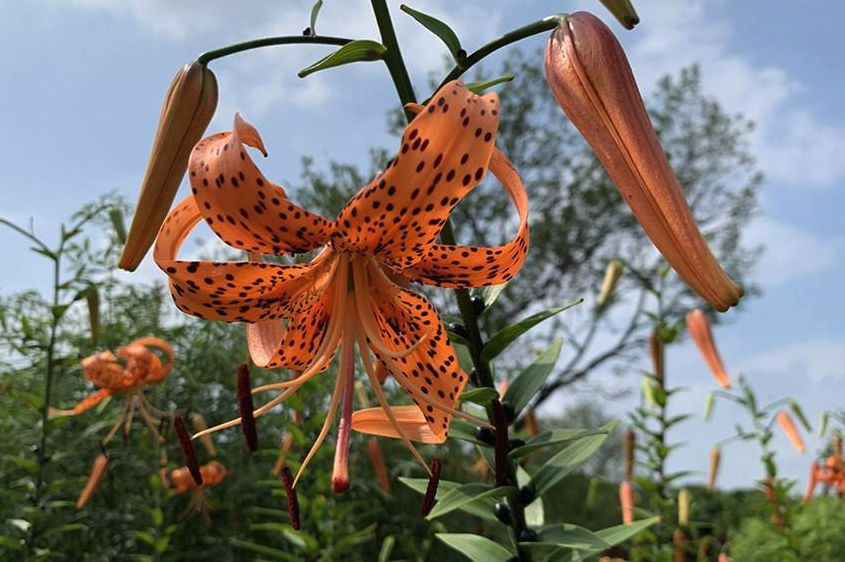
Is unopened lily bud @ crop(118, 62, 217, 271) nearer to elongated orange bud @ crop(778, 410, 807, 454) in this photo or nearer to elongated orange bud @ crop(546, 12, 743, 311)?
elongated orange bud @ crop(546, 12, 743, 311)

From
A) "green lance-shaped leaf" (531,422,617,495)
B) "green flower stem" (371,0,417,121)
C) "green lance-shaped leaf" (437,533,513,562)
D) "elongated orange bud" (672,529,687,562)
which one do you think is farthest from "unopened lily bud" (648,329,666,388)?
"green flower stem" (371,0,417,121)

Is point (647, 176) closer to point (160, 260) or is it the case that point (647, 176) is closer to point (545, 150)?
point (160, 260)

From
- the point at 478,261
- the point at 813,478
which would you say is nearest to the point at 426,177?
the point at 478,261

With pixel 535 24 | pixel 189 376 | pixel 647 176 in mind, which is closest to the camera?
pixel 647 176

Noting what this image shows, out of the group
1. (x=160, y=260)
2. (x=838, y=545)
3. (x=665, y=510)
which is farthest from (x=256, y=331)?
(x=838, y=545)

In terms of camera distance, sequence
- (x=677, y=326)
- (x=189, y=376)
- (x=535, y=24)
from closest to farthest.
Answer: (x=535, y=24)
(x=677, y=326)
(x=189, y=376)

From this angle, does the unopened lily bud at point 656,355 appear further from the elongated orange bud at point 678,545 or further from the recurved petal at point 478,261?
the recurved petal at point 478,261
